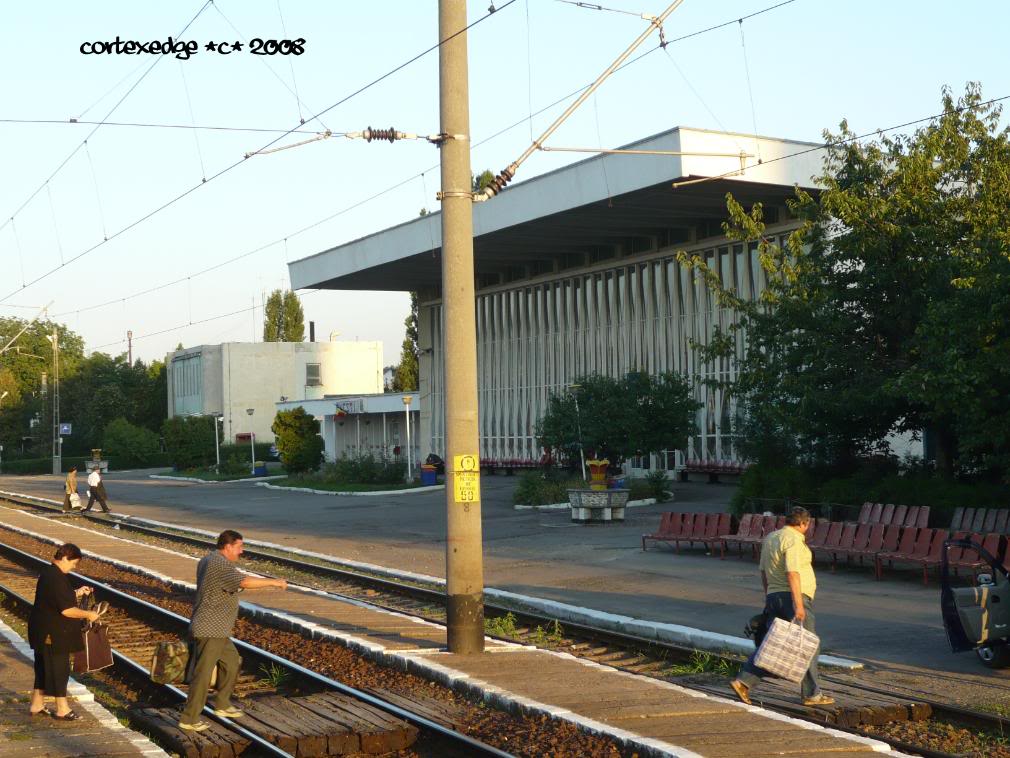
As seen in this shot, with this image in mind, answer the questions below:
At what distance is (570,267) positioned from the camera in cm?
5059

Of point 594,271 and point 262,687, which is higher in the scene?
point 594,271

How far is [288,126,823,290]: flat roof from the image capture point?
35438 millimetres

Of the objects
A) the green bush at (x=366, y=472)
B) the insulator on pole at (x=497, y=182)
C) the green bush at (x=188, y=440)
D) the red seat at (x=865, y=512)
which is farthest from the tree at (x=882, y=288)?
the green bush at (x=188, y=440)

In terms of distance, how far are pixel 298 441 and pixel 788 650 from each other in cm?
4920

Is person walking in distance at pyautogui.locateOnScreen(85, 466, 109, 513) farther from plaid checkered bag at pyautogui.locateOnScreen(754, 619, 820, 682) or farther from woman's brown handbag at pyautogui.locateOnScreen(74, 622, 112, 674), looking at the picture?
plaid checkered bag at pyautogui.locateOnScreen(754, 619, 820, 682)

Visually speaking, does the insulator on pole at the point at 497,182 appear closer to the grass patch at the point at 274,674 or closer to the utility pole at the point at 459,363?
the utility pole at the point at 459,363

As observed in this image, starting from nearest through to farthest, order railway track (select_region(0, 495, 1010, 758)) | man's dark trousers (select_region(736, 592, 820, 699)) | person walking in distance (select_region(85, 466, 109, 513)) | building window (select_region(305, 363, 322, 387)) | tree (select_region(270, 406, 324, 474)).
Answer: railway track (select_region(0, 495, 1010, 758)) → man's dark trousers (select_region(736, 592, 820, 699)) → person walking in distance (select_region(85, 466, 109, 513)) → tree (select_region(270, 406, 324, 474)) → building window (select_region(305, 363, 322, 387))

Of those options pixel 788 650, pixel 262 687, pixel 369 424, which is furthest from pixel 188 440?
pixel 788 650

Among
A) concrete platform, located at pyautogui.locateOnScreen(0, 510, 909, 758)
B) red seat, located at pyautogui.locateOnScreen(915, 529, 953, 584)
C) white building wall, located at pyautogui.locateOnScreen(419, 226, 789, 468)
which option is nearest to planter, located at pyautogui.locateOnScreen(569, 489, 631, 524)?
white building wall, located at pyautogui.locateOnScreen(419, 226, 789, 468)

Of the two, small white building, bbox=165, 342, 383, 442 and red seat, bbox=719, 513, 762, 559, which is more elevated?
small white building, bbox=165, 342, 383, 442

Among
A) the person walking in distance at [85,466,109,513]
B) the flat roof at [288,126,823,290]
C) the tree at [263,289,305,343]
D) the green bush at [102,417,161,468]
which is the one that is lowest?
the person walking in distance at [85,466,109,513]

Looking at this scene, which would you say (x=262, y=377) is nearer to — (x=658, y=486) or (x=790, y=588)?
(x=658, y=486)

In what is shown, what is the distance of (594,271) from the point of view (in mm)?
48938

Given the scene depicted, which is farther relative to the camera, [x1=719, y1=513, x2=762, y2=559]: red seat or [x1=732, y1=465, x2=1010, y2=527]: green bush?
[x1=719, y1=513, x2=762, y2=559]: red seat
